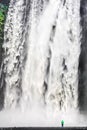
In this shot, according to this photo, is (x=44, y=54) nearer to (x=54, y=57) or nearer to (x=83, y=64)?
(x=54, y=57)

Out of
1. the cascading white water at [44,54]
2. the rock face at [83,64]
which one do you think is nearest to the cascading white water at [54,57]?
the cascading white water at [44,54]

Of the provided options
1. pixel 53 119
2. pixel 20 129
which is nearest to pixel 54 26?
pixel 53 119

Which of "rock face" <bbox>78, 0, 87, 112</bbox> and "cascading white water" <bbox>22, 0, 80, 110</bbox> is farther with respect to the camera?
"rock face" <bbox>78, 0, 87, 112</bbox>

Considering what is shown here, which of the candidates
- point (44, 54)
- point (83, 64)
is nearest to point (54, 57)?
point (44, 54)

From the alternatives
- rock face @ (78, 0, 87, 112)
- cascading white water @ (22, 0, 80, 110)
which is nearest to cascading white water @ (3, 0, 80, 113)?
cascading white water @ (22, 0, 80, 110)

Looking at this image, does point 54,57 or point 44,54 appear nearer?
point 54,57

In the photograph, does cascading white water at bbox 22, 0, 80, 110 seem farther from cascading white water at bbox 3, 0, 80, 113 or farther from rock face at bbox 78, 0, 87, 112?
rock face at bbox 78, 0, 87, 112

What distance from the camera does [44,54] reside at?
25.2 metres

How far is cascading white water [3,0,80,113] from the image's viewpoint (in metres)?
24.1

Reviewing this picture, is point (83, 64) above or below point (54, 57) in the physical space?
below

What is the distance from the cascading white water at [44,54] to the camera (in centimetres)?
2414

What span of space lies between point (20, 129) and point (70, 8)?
1230cm

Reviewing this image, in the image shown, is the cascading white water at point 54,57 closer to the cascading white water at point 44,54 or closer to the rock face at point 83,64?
the cascading white water at point 44,54

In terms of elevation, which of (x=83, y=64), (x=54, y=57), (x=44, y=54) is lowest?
(x=83, y=64)
